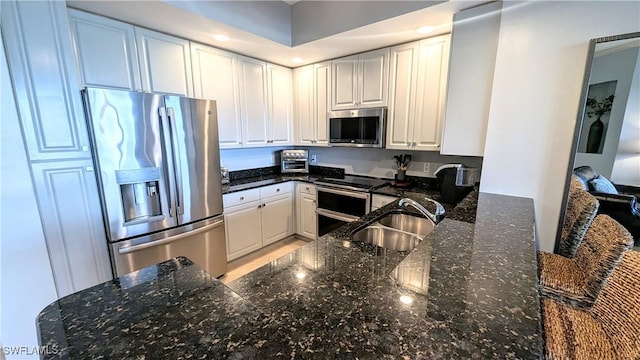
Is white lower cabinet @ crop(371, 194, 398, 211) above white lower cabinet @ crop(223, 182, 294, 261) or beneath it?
above

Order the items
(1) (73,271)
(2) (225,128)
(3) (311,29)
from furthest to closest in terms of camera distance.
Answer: (2) (225,128), (3) (311,29), (1) (73,271)

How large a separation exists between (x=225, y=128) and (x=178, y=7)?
3.81 ft

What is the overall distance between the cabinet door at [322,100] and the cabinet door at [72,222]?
2248 mm

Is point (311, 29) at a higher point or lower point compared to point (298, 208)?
higher

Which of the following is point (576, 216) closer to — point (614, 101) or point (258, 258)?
point (614, 101)

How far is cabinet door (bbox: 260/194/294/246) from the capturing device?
3074 millimetres

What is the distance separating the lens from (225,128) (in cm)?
276

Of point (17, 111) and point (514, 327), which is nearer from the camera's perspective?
point (514, 327)

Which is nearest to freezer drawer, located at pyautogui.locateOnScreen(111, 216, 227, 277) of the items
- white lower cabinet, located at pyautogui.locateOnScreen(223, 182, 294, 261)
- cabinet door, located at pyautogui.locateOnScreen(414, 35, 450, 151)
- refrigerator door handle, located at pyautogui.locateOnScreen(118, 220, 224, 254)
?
refrigerator door handle, located at pyautogui.locateOnScreen(118, 220, 224, 254)

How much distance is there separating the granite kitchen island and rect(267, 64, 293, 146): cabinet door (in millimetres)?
2429

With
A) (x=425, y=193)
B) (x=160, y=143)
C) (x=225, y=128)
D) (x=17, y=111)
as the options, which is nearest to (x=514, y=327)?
(x=425, y=193)

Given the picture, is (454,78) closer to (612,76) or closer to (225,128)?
(612,76)

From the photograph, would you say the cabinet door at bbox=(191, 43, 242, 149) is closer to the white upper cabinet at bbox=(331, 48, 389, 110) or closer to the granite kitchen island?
the white upper cabinet at bbox=(331, 48, 389, 110)

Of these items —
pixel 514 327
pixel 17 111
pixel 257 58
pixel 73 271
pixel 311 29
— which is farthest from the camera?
pixel 257 58
